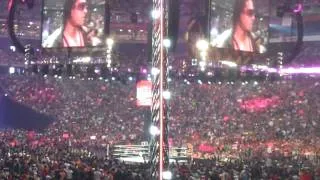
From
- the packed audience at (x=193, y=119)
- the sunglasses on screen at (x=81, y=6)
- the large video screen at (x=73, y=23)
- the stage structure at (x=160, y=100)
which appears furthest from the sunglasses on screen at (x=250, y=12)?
the stage structure at (x=160, y=100)

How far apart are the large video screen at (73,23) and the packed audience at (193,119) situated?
457cm

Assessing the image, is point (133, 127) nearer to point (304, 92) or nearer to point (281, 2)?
point (304, 92)

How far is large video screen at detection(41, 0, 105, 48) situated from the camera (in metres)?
11.8

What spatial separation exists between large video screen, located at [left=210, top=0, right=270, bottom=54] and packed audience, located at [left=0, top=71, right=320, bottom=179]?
4.64m

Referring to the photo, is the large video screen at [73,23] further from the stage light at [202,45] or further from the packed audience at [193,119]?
the packed audience at [193,119]

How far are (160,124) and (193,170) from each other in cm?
722

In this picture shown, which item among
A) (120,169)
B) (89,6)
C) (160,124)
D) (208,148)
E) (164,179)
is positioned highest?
(89,6)

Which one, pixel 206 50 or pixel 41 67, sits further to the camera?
pixel 41 67

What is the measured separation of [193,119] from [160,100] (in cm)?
2079

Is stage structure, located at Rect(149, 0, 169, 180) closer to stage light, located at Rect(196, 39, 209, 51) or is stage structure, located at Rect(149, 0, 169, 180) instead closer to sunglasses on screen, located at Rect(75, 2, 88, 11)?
stage light, located at Rect(196, 39, 209, 51)

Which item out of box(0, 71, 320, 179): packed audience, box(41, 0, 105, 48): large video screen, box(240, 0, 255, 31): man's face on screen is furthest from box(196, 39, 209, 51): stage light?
box(0, 71, 320, 179): packed audience

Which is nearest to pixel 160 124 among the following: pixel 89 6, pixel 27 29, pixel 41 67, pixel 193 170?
pixel 89 6

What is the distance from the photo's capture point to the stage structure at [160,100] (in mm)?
6809

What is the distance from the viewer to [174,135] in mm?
25234
